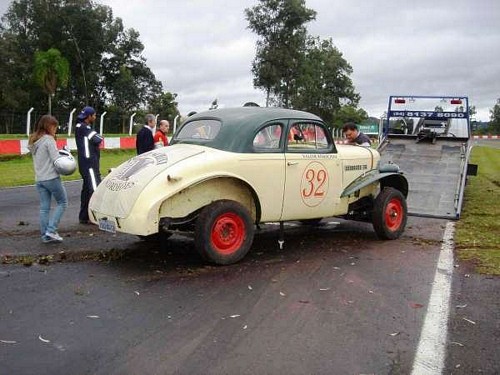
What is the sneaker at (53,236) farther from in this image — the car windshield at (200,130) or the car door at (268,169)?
the car door at (268,169)

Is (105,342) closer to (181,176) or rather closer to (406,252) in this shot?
(181,176)

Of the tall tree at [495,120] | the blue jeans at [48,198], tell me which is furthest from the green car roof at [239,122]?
the tall tree at [495,120]

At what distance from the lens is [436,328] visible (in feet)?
14.3

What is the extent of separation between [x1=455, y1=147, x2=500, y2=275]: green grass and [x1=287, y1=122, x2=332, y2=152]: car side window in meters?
2.26

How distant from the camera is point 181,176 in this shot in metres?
5.84

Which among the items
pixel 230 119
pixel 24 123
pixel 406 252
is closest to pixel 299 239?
pixel 406 252

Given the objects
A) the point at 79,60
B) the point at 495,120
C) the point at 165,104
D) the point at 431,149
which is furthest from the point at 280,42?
the point at 495,120

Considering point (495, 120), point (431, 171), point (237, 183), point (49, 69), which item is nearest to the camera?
point (237, 183)

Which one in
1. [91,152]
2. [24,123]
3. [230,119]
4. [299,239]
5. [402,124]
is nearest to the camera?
[230,119]

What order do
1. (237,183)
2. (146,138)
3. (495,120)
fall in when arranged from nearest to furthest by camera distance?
(237,183) → (146,138) → (495,120)

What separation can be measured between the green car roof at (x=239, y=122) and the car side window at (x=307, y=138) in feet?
0.37

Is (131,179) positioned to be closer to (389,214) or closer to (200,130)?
(200,130)

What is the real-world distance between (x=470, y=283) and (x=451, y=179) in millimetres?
5197

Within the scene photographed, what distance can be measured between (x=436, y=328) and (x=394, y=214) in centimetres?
372
